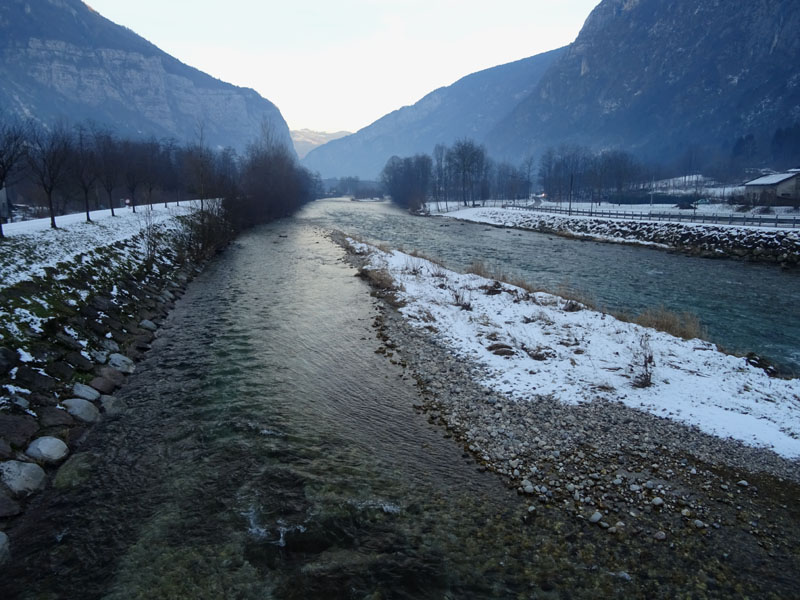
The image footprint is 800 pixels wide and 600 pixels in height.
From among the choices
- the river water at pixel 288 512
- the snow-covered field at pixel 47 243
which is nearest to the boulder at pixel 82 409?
the river water at pixel 288 512

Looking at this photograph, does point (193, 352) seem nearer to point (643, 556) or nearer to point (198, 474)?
point (198, 474)

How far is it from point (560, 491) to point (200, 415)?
882 cm

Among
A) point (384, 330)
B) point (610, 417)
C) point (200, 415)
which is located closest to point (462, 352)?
point (384, 330)

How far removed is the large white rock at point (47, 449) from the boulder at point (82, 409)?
1183mm

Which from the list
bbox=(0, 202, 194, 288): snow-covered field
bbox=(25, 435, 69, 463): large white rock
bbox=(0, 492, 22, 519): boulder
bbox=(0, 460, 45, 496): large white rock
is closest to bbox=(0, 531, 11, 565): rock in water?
bbox=(0, 492, 22, 519): boulder

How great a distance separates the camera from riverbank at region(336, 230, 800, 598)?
663 centimetres

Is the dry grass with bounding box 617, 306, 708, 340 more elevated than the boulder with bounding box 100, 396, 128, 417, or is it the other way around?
the dry grass with bounding box 617, 306, 708, 340

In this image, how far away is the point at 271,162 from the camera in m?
76.0

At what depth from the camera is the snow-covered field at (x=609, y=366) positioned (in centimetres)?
1027

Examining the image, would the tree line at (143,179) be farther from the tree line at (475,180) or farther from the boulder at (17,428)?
the tree line at (475,180)

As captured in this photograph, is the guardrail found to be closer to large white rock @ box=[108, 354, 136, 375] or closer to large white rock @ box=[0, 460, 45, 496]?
→ large white rock @ box=[108, 354, 136, 375]

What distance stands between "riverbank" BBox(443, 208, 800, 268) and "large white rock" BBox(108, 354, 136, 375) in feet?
150

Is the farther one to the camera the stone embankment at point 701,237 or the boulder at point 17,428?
the stone embankment at point 701,237

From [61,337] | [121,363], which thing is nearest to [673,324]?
[121,363]
